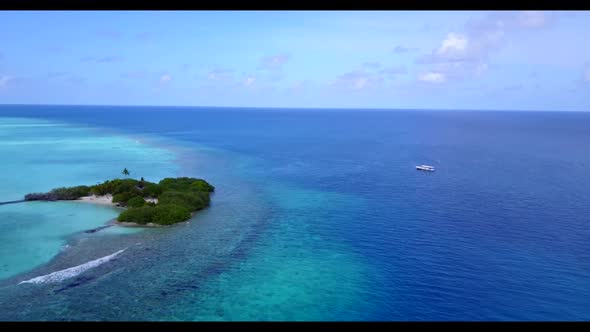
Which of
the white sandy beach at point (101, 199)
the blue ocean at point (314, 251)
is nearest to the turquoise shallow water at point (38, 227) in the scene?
the blue ocean at point (314, 251)


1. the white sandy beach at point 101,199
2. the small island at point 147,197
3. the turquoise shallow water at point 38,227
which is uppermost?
the small island at point 147,197

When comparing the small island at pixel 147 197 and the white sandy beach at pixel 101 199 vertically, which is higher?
the small island at pixel 147 197

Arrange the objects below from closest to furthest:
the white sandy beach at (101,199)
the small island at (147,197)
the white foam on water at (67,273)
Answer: the white foam on water at (67,273)
the small island at (147,197)
the white sandy beach at (101,199)

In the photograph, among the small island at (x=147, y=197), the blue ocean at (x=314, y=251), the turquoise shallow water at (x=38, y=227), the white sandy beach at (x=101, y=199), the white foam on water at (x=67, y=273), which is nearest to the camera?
the blue ocean at (x=314, y=251)

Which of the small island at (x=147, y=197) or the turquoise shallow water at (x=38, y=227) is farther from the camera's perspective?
the small island at (x=147, y=197)

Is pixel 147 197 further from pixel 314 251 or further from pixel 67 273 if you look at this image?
pixel 314 251

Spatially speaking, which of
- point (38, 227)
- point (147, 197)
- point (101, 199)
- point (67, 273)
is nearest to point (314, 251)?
point (67, 273)

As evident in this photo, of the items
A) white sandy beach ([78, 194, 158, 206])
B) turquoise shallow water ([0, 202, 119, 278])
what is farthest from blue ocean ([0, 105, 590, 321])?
white sandy beach ([78, 194, 158, 206])

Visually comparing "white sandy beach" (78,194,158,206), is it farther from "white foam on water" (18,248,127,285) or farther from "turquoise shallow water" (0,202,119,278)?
"white foam on water" (18,248,127,285)

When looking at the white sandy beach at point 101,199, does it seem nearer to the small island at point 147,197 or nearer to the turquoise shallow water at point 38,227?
the small island at point 147,197
